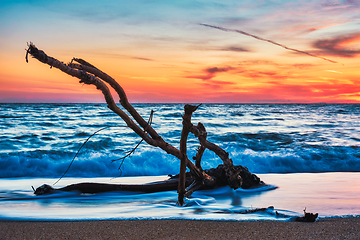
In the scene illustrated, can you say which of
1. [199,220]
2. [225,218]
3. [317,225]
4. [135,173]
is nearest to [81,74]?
[199,220]

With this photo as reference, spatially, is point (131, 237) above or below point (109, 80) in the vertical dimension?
below

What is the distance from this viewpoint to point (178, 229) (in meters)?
3.32

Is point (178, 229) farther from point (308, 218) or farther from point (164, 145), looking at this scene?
point (308, 218)

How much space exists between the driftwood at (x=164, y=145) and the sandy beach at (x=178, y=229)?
1.04 m

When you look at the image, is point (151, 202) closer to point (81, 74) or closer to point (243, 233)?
point (243, 233)

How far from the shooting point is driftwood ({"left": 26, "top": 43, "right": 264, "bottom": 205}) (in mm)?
3205

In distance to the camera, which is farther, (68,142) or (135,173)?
(68,142)

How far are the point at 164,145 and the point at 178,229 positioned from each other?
1268 millimetres

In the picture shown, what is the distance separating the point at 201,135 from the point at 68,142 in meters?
9.35

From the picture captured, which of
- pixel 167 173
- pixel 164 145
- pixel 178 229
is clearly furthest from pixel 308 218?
pixel 167 173

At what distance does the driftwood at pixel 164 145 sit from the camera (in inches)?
126

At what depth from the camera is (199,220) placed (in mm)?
3619

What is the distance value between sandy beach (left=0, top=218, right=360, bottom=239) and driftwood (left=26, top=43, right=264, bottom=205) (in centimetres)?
104

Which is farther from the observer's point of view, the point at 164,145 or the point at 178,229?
the point at 164,145
